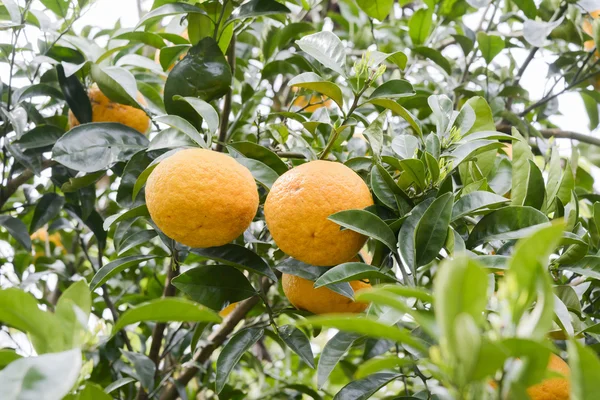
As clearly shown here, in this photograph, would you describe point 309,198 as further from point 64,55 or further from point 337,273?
point 64,55

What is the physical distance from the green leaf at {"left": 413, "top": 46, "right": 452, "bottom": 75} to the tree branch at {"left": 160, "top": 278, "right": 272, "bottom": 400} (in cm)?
72

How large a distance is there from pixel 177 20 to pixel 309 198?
88cm

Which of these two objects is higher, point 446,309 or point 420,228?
point 446,309

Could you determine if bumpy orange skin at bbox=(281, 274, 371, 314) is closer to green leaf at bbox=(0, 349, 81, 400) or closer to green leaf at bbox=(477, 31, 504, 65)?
green leaf at bbox=(0, 349, 81, 400)

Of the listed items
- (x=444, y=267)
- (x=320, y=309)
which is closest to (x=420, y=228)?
(x=320, y=309)

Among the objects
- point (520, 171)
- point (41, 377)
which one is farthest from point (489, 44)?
point (41, 377)

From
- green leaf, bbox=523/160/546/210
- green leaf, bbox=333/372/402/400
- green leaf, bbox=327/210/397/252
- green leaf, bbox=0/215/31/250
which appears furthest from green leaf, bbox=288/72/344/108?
green leaf, bbox=0/215/31/250

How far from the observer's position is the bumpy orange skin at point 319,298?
3.48ft

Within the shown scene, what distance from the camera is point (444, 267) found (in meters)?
0.50

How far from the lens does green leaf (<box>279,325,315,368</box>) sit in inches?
41.6

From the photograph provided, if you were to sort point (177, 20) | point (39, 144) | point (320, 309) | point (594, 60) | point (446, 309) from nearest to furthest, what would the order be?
point (446, 309)
point (320, 309)
point (39, 144)
point (177, 20)
point (594, 60)

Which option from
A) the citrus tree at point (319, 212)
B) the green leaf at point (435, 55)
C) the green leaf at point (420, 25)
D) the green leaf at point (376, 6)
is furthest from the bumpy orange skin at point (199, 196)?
the green leaf at point (420, 25)

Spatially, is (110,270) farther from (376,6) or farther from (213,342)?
(376,6)

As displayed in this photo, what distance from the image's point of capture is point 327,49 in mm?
1101
